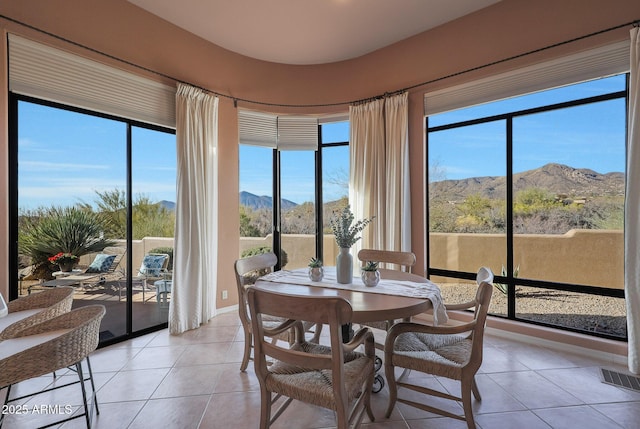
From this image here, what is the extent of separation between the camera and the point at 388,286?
2.17m

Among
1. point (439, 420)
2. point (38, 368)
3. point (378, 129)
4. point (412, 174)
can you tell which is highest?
point (378, 129)

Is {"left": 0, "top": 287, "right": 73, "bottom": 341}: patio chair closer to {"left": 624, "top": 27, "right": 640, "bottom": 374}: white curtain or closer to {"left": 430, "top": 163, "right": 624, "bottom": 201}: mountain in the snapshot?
{"left": 430, "top": 163, "right": 624, "bottom": 201}: mountain

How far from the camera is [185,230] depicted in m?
3.42

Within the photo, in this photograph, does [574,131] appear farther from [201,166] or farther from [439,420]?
[201,166]

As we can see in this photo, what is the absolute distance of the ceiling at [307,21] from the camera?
10.1 ft

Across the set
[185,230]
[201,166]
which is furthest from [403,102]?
[185,230]

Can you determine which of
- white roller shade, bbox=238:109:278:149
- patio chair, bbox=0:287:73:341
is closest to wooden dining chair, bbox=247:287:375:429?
patio chair, bbox=0:287:73:341

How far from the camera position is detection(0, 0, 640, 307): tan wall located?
101 inches

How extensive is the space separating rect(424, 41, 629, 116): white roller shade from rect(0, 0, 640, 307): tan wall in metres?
0.07

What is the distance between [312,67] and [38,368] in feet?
13.6

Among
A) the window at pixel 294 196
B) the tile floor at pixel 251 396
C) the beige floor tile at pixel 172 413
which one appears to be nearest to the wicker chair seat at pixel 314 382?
the tile floor at pixel 251 396

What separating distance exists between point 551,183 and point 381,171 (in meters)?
1.70

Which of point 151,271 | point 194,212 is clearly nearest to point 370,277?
point 194,212

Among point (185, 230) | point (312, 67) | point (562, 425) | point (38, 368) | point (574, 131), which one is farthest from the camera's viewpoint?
point (312, 67)
